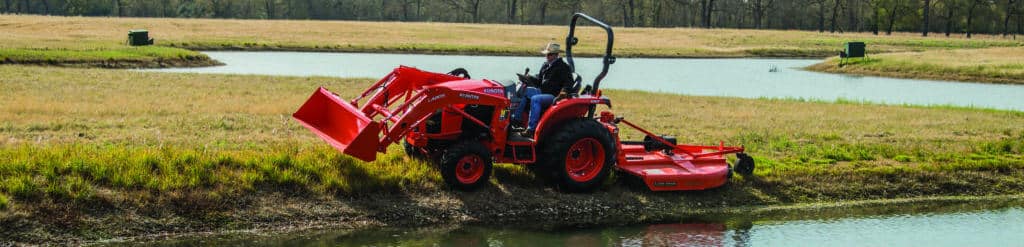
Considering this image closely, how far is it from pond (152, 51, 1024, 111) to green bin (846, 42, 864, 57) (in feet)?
10.8

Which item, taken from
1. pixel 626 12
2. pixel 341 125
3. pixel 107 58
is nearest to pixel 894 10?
pixel 626 12

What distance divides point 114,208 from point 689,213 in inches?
260

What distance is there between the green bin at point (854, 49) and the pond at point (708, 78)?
129 inches

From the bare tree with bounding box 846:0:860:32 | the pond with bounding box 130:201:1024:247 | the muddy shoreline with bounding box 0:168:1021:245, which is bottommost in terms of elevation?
the pond with bounding box 130:201:1024:247

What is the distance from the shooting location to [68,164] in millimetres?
10789

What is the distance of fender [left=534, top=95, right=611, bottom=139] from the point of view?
1184cm

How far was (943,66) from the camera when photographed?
5031 centimetres

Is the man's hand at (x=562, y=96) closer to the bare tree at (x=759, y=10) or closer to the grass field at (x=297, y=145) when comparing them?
the grass field at (x=297, y=145)

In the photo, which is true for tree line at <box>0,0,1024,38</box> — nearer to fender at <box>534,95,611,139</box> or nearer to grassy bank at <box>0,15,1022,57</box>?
grassy bank at <box>0,15,1022,57</box>

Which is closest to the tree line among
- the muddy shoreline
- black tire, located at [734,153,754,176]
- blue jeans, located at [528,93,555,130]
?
black tire, located at [734,153,754,176]

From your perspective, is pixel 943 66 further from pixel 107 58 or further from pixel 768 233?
pixel 768 233

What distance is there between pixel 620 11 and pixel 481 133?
113453 mm

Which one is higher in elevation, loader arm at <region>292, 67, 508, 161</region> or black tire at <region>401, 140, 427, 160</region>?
loader arm at <region>292, 67, 508, 161</region>

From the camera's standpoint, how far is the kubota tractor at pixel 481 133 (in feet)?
36.8
